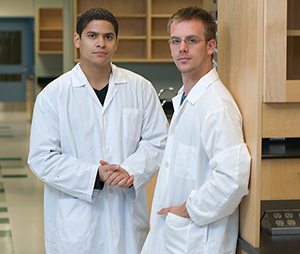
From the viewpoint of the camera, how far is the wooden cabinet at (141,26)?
26.1ft

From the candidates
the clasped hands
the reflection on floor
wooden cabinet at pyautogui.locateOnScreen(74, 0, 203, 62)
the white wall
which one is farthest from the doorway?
the clasped hands

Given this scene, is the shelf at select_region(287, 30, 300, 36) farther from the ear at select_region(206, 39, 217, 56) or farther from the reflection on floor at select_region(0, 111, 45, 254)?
the reflection on floor at select_region(0, 111, 45, 254)

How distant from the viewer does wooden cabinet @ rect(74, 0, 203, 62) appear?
7.96 m

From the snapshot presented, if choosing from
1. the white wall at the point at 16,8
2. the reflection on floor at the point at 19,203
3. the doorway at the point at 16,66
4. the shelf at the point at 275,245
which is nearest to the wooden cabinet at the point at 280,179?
the shelf at the point at 275,245

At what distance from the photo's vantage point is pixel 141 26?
8.20 m

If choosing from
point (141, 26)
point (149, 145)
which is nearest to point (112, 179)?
point (149, 145)

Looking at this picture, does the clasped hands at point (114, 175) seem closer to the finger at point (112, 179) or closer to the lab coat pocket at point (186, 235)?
the finger at point (112, 179)

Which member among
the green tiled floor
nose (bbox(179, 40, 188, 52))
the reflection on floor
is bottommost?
the green tiled floor

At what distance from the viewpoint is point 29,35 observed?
1619 cm

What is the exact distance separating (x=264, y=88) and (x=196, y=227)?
17.8 inches

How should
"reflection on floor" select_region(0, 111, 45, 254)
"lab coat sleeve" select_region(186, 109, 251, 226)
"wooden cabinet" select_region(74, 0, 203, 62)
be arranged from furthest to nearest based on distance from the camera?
"wooden cabinet" select_region(74, 0, 203, 62) → "reflection on floor" select_region(0, 111, 45, 254) → "lab coat sleeve" select_region(186, 109, 251, 226)

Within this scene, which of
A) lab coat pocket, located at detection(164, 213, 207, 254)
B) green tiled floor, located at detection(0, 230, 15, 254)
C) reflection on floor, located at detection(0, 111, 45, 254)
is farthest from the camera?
reflection on floor, located at detection(0, 111, 45, 254)

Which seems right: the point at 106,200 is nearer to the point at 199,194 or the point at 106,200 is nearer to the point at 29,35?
the point at 199,194

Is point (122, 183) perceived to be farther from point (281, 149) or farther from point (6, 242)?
point (6, 242)
